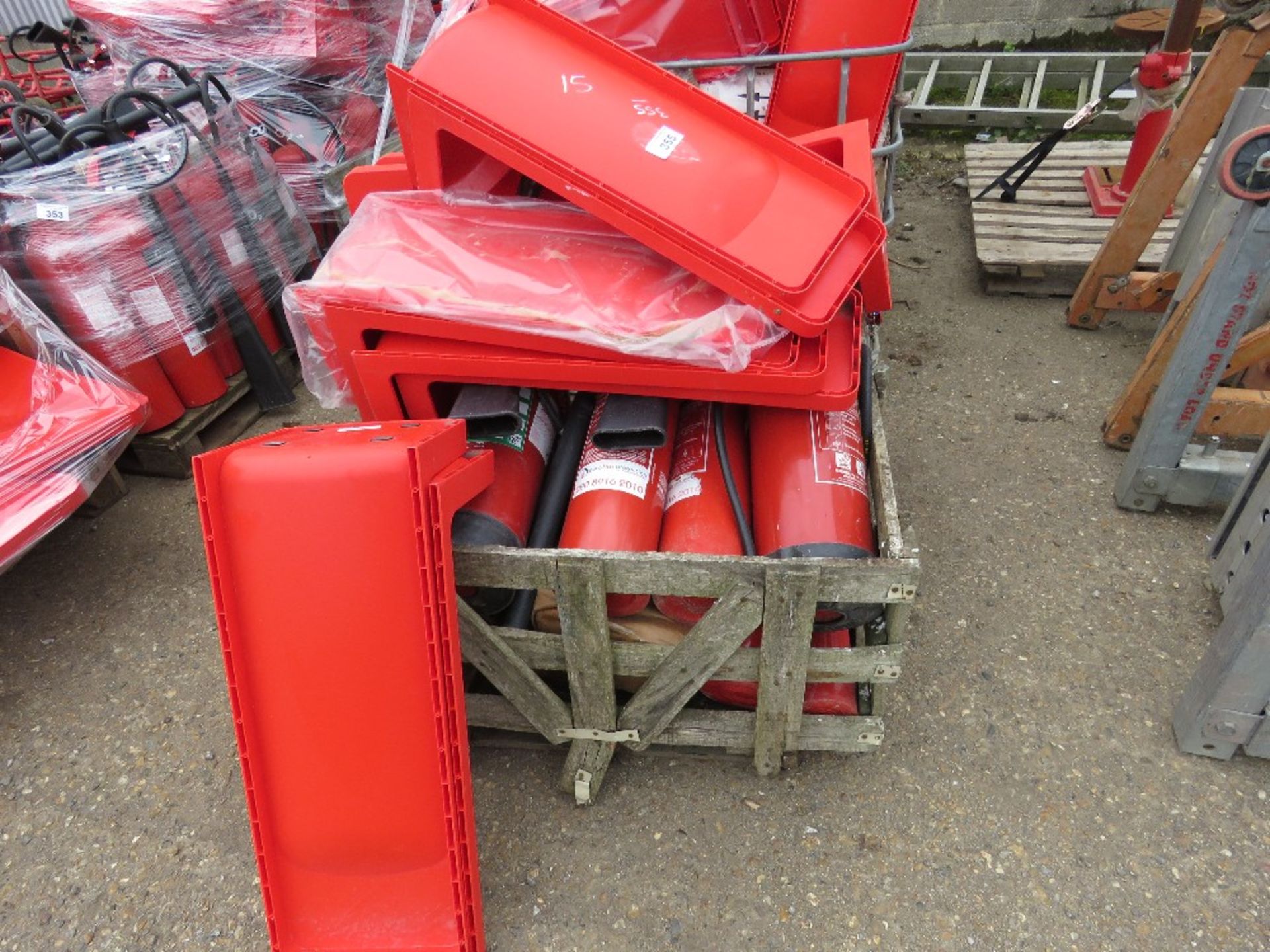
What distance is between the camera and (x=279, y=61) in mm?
3393

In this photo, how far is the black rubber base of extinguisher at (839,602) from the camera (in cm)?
151

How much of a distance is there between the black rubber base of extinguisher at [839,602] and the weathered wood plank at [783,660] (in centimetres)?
6

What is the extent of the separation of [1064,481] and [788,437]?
4.61 ft

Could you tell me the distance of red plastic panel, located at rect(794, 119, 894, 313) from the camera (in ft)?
5.72

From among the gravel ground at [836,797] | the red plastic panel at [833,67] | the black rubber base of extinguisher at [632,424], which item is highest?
the red plastic panel at [833,67]

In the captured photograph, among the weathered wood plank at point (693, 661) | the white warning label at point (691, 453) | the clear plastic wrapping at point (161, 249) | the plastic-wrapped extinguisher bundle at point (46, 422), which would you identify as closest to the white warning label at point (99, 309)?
the clear plastic wrapping at point (161, 249)

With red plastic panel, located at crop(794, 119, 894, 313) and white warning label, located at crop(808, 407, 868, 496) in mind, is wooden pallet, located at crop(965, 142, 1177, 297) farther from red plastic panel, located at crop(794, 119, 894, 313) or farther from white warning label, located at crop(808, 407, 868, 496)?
white warning label, located at crop(808, 407, 868, 496)

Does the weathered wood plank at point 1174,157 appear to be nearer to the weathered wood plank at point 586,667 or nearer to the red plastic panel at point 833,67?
the red plastic panel at point 833,67

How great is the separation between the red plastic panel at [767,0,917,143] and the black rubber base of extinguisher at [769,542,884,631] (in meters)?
1.29

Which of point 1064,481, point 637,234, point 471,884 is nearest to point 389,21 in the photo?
point 637,234

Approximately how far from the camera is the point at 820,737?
5.56 ft

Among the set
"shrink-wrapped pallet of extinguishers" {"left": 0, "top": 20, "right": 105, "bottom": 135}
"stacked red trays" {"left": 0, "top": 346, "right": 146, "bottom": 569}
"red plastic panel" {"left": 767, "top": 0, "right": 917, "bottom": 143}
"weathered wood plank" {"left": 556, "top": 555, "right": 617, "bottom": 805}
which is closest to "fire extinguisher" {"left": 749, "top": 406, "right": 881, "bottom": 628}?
"weathered wood plank" {"left": 556, "top": 555, "right": 617, "bottom": 805}

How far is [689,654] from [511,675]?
0.39m

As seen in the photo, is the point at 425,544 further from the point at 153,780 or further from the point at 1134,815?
the point at 1134,815
